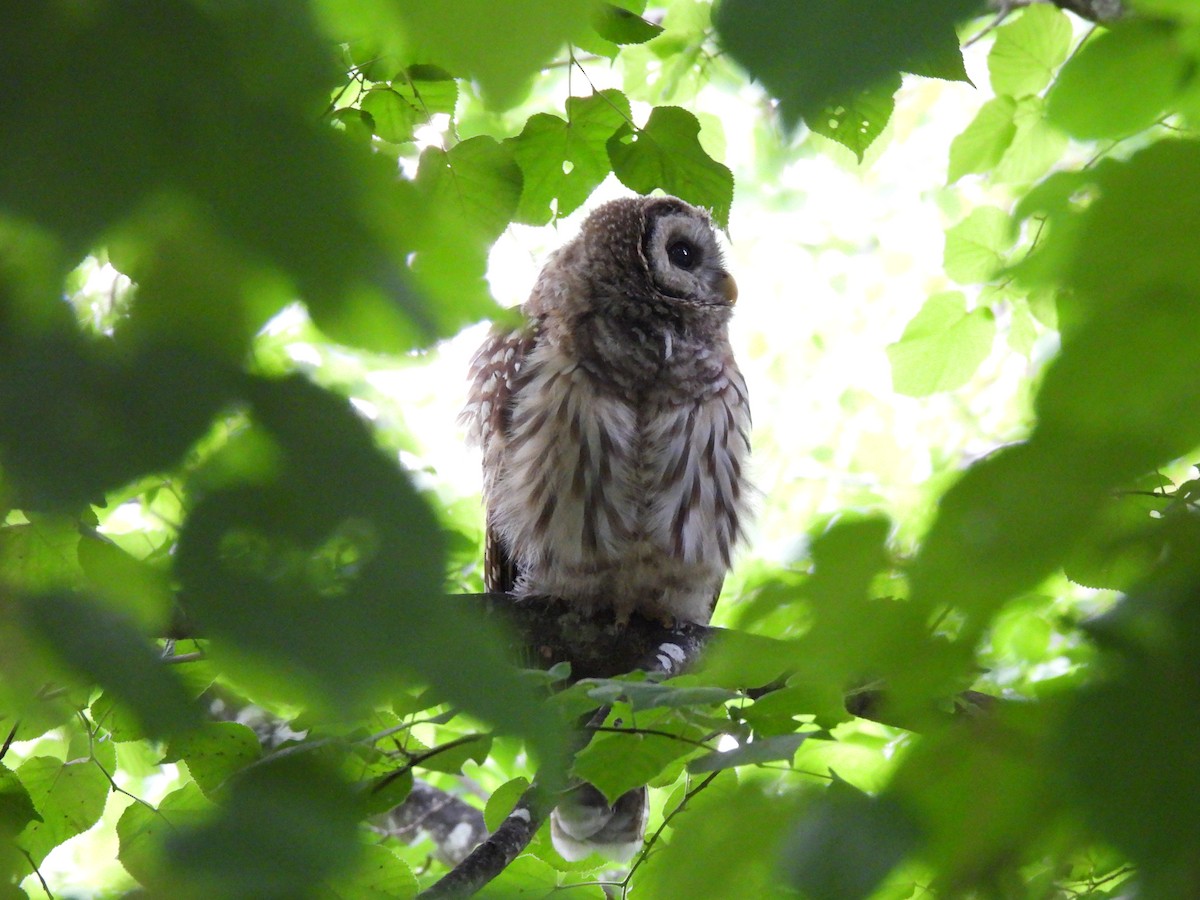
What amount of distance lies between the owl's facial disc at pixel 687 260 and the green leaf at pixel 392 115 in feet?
4.44

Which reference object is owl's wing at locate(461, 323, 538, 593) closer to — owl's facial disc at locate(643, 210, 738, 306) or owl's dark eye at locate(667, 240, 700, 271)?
owl's facial disc at locate(643, 210, 738, 306)

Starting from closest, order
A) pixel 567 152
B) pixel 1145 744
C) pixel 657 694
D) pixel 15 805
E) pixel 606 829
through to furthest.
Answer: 1. pixel 1145 744
2. pixel 657 694
3. pixel 15 805
4. pixel 567 152
5. pixel 606 829

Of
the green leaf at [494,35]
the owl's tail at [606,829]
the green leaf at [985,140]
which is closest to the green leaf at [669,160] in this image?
the green leaf at [985,140]

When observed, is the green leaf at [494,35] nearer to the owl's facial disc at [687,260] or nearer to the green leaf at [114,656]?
the green leaf at [114,656]

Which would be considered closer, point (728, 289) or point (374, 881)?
point (374, 881)

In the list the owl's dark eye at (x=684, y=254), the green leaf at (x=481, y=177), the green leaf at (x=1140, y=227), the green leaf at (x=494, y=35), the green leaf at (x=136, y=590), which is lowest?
the green leaf at (x=136, y=590)

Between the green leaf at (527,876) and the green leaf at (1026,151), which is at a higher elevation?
the green leaf at (1026,151)

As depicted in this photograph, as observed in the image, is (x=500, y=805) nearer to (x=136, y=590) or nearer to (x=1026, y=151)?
(x=136, y=590)

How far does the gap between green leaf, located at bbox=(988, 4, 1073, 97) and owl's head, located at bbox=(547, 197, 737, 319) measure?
1.00 meters

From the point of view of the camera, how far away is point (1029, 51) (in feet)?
8.46

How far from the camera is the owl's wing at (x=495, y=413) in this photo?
3068 mm

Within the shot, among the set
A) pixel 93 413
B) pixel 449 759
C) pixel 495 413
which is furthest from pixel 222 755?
pixel 495 413

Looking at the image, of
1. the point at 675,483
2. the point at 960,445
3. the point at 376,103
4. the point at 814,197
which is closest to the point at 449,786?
the point at 675,483

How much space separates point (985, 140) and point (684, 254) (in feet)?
3.15
